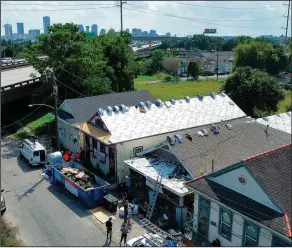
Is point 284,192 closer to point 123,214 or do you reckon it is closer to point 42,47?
point 123,214

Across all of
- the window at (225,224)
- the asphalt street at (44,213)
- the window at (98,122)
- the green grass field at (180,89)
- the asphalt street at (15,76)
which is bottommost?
the asphalt street at (44,213)

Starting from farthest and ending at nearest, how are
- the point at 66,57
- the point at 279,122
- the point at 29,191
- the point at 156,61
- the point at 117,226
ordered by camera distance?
the point at 156,61
the point at 66,57
the point at 279,122
the point at 29,191
the point at 117,226

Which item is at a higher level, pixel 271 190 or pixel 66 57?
pixel 66 57

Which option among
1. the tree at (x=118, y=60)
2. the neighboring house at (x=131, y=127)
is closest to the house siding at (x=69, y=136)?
the neighboring house at (x=131, y=127)

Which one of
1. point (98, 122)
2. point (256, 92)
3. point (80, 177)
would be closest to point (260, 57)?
point (256, 92)

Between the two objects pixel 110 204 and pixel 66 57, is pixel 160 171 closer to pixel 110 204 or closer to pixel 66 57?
pixel 110 204

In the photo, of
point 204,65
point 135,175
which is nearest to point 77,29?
point 135,175

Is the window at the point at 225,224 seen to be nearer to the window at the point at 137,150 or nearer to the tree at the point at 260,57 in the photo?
the window at the point at 137,150
